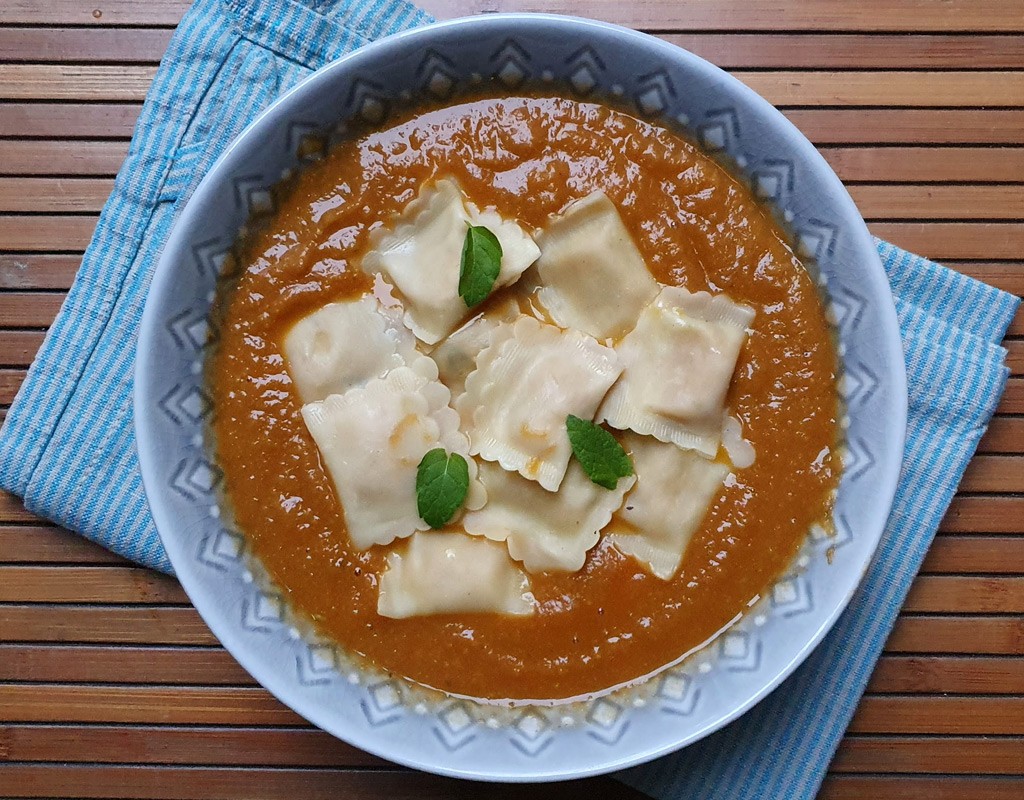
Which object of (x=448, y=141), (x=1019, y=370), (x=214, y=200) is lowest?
(x=1019, y=370)

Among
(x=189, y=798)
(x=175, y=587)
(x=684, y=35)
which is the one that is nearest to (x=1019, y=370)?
(x=684, y=35)

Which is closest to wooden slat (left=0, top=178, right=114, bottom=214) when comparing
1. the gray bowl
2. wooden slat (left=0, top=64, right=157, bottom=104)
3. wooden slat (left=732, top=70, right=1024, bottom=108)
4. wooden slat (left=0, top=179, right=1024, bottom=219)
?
wooden slat (left=0, top=179, right=1024, bottom=219)

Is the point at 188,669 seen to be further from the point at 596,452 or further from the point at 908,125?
the point at 908,125

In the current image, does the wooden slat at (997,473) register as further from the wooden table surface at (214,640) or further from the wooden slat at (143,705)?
the wooden slat at (143,705)

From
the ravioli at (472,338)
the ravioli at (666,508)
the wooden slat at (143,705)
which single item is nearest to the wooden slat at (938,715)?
the wooden slat at (143,705)

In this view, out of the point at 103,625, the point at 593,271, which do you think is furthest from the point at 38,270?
the point at 593,271

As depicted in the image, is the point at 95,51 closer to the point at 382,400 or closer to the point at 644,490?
the point at 382,400
